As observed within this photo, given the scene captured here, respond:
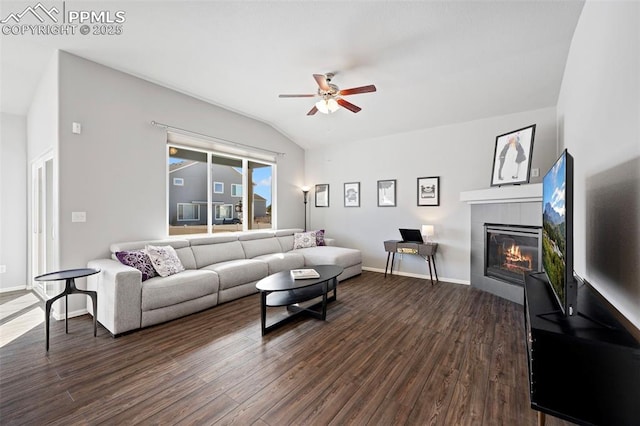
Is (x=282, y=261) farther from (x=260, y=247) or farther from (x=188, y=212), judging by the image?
(x=188, y=212)

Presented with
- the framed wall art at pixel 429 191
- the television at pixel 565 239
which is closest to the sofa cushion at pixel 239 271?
the framed wall art at pixel 429 191

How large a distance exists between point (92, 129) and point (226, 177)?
83.8 inches

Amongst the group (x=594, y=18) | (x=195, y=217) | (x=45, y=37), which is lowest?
(x=195, y=217)

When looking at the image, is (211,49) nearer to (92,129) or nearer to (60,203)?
(92,129)

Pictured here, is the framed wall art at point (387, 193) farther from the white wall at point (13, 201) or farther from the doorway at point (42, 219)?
the white wall at point (13, 201)

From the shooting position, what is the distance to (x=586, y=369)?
3.88 ft

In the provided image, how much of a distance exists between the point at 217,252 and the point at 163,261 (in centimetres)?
96

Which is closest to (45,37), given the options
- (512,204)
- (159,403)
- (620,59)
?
(159,403)

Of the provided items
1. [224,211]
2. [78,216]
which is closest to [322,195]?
[224,211]

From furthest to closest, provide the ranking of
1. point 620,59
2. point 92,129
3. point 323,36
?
point 92,129, point 323,36, point 620,59

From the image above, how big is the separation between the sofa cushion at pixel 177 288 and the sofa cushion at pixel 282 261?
1.06m

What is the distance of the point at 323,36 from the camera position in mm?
2740

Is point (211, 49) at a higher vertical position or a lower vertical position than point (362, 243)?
higher

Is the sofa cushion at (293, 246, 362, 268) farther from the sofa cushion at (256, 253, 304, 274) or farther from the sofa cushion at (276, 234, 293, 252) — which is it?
the sofa cushion at (276, 234, 293, 252)
